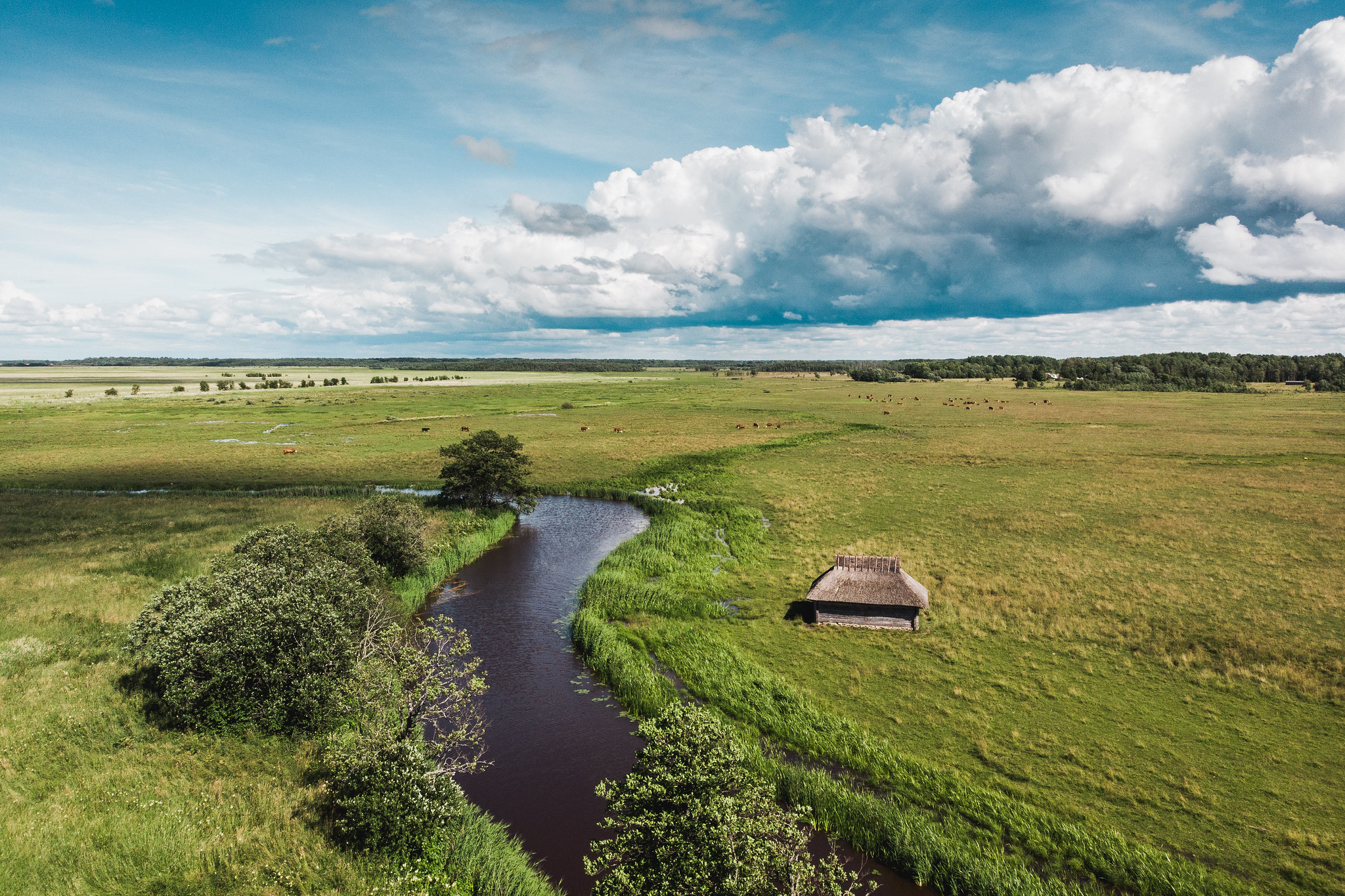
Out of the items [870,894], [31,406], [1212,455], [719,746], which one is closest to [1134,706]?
[870,894]

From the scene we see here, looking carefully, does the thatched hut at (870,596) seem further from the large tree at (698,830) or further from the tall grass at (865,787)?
the large tree at (698,830)

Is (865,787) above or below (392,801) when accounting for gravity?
below

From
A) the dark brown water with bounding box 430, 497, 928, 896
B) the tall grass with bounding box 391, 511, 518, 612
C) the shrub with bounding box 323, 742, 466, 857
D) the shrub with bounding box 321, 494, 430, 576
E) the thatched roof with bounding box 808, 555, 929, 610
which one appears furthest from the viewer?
the shrub with bounding box 321, 494, 430, 576

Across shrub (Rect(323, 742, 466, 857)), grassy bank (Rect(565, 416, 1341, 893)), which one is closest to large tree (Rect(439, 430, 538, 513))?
Result: grassy bank (Rect(565, 416, 1341, 893))

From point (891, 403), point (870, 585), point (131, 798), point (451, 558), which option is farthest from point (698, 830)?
point (891, 403)

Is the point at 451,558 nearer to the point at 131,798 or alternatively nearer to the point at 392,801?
the point at 131,798

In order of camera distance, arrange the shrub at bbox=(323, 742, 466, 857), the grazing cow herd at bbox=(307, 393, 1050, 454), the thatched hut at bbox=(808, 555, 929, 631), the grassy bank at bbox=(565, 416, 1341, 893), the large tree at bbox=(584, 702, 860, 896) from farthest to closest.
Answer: the grazing cow herd at bbox=(307, 393, 1050, 454) < the thatched hut at bbox=(808, 555, 929, 631) < the grassy bank at bbox=(565, 416, 1341, 893) < the shrub at bbox=(323, 742, 466, 857) < the large tree at bbox=(584, 702, 860, 896)

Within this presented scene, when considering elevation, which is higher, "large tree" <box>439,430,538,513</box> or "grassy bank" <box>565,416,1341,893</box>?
"large tree" <box>439,430,538,513</box>

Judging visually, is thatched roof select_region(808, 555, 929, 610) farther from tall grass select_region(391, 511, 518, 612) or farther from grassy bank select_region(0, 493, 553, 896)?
tall grass select_region(391, 511, 518, 612)
